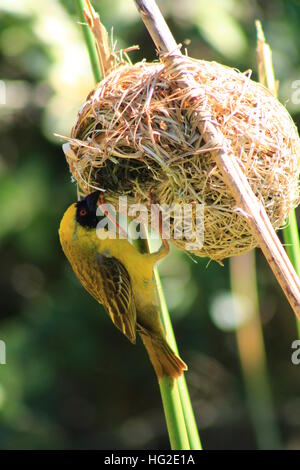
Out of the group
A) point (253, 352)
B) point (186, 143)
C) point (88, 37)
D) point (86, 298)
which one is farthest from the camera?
point (86, 298)

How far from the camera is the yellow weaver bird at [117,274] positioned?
277 cm

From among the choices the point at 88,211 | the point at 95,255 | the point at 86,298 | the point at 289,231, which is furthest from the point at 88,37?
the point at 86,298

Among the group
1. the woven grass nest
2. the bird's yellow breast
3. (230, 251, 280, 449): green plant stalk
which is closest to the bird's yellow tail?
the bird's yellow breast

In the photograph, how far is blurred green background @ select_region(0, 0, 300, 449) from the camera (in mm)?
4121

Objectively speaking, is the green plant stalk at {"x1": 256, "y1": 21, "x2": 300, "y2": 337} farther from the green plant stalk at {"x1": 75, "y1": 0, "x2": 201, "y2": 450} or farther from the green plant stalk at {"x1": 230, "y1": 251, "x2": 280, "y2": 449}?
the green plant stalk at {"x1": 230, "y1": 251, "x2": 280, "y2": 449}

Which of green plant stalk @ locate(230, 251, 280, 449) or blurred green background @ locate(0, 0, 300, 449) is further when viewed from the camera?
blurred green background @ locate(0, 0, 300, 449)

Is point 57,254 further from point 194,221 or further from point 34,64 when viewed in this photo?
point 194,221

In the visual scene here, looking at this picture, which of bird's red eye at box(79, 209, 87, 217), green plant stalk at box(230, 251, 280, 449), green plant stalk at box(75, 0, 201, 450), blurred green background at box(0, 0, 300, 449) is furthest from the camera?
blurred green background at box(0, 0, 300, 449)

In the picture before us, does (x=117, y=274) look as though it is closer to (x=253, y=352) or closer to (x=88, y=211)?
(x=88, y=211)

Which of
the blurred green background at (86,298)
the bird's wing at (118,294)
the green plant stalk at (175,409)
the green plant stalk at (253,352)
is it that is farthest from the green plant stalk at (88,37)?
the green plant stalk at (253,352)

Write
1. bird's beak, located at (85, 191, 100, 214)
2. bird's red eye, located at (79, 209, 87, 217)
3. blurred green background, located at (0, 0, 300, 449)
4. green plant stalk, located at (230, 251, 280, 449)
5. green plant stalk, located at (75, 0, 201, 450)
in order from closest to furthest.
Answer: green plant stalk, located at (75, 0, 201, 450) → bird's beak, located at (85, 191, 100, 214) → bird's red eye, located at (79, 209, 87, 217) → green plant stalk, located at (230, 251, 280, 449) → blurred green background, located at (0, 0, 300, 449)

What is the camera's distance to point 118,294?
9.29 feet

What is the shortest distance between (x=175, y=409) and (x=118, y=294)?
0.78m

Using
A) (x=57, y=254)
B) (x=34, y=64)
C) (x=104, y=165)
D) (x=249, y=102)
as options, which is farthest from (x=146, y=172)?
(x=57, y=254)
